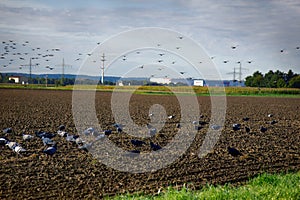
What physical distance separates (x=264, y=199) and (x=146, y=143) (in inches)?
303

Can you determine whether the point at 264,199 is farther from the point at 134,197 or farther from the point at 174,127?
the point at 174,127

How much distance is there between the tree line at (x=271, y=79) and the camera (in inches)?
4071

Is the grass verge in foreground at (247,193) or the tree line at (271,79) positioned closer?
the grass verge in foreground at (247,193)

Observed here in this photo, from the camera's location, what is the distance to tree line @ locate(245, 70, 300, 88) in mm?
103394

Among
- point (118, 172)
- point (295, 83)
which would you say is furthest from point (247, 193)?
point (295, 83)

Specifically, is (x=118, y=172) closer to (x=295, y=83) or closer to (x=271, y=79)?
(x=295, y=83)

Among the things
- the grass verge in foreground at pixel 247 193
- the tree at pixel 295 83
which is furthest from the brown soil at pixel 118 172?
the tree at pixel 295 83

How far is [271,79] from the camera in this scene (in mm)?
107875

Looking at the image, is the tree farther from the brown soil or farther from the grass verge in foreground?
the grass verge in foreground

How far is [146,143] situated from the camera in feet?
48.8

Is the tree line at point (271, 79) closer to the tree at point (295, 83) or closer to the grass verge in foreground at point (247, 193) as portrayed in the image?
the tree at point (295, 83)

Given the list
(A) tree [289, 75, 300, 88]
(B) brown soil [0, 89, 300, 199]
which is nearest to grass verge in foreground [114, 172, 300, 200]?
→ (B) brown soil [0, 89, 300, 199]

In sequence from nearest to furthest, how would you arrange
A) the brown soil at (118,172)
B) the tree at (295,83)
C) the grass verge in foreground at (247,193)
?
1. the grass verge in foreground at (247,193)
2. the brown soil at (118,172)
3. the tree at (295,83)

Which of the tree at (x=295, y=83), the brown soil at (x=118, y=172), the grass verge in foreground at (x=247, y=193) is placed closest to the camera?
the grass verge in foreground at (x=247, y=193)
